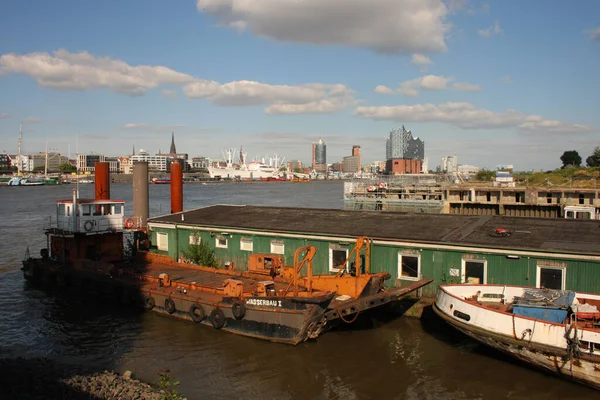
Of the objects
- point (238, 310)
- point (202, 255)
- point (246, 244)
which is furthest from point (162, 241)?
point (238, 310)

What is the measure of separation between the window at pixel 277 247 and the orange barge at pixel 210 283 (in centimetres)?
98

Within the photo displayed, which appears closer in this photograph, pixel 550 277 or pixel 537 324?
pixel 537 324

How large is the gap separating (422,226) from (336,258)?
390cm

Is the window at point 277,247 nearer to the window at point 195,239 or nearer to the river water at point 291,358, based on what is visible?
the window at point 195,239

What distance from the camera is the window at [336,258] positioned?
19781 mm

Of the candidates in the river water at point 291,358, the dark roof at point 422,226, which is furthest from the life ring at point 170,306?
the dark roof at point 422,226

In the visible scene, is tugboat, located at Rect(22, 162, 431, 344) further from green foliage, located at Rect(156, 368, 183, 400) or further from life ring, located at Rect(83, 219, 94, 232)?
green foliage, located at Rect(156, 368, 183, 400)

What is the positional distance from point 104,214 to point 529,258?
64.2 ft

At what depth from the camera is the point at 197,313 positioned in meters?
17.4

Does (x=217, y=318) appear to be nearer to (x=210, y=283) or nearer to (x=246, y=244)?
(x=210, y=283)

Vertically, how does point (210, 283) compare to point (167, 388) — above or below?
above

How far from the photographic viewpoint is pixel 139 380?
1354 cm

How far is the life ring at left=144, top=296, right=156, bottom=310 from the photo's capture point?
19.0 metres

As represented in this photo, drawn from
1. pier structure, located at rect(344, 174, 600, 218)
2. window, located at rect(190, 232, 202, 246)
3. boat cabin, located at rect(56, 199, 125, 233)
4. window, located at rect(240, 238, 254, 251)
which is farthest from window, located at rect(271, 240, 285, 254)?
pier structure, located at rect(344, 174, 600, 218)
